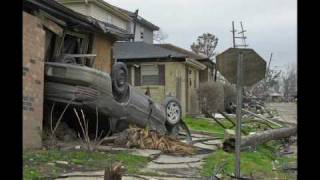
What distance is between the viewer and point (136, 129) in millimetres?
13180

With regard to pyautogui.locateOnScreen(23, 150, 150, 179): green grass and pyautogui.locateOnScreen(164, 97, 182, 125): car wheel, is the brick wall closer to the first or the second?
pyautogui.locateOnScreen(23, 150, 150, 179): green grass

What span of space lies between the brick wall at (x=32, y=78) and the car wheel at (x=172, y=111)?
5.44 meters

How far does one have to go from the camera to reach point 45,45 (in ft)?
41.6

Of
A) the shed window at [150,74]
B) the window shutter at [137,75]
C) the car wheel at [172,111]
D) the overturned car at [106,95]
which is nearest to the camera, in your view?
the overturned car at [106,95]

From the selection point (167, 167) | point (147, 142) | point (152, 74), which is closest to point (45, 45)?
Result: point (147, 142)

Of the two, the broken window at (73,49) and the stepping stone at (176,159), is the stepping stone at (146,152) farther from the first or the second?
the broken window at (73,49)

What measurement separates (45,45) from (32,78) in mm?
1885

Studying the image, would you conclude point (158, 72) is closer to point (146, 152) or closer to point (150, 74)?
point (150, 74)

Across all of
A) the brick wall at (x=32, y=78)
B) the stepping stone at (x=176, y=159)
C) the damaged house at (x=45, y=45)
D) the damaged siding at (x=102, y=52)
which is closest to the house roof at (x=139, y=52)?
the damaged siding at (x=102, y=52)

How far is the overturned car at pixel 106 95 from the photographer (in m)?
12.0
